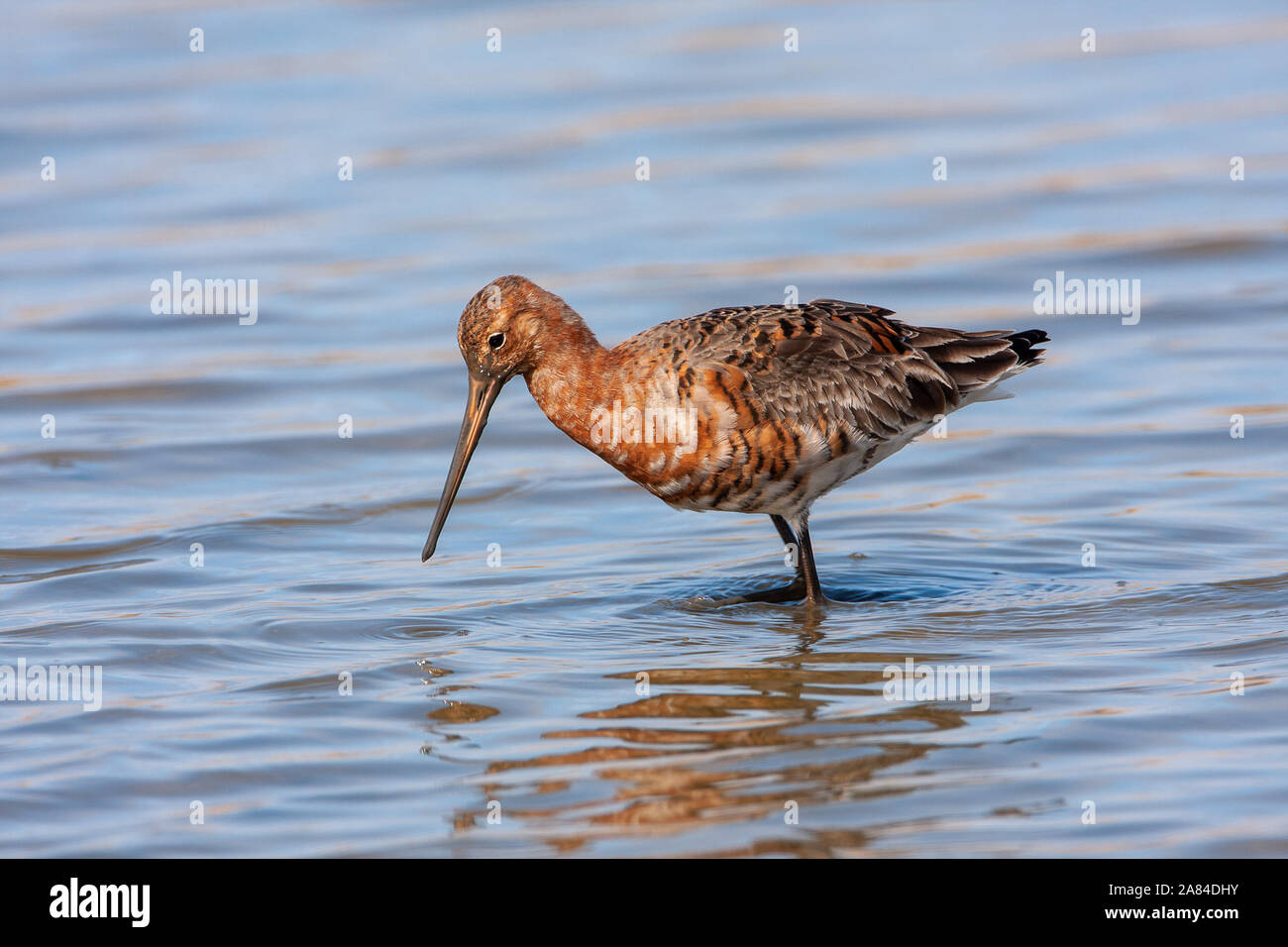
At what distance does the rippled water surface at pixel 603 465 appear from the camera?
5.64 metres

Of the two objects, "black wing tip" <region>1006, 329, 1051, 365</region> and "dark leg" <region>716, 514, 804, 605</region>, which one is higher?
"black wing tip" <region>1006, 329, 1051, 365</region>

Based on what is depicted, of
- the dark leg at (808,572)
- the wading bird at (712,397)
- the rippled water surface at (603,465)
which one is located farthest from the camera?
the dark leg at (808,572)

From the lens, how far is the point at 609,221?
1369 cm

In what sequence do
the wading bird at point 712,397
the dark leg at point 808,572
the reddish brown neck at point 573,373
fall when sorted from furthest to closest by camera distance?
the dark leg at point 808,572 → the reddish brown neck at point 573,373 → the wading bird at point 712,397

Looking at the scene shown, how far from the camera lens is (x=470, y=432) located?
25.3ft

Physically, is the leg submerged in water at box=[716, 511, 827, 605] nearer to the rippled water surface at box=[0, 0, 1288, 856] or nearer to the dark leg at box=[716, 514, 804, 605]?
the dark leg at box=[716, 514, 804, 605]

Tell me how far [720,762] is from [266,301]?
7682mm

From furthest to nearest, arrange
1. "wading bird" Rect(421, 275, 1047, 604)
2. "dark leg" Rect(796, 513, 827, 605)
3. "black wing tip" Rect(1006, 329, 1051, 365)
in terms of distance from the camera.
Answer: "black wing tip" Rect(1006, 329, 1051, 365), "dark leg" Rect(796, 513, 827, 605), "wading bird" Rect(421, 275, 1047, 604)

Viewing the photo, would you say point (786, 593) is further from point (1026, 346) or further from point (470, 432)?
point (1026, 346)

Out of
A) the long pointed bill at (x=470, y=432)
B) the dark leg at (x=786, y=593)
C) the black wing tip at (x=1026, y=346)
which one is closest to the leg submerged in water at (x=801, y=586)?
the dark leg at (x=786, y=593)

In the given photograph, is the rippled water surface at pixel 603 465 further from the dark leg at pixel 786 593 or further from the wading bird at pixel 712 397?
the wading bird at pixel 712 397

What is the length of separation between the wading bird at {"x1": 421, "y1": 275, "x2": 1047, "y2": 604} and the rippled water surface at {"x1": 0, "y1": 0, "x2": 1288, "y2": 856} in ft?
1.64

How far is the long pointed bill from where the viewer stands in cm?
762

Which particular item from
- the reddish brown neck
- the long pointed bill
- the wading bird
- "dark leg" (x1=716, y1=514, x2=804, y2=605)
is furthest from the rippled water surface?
the reddish brown neck
